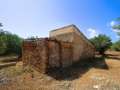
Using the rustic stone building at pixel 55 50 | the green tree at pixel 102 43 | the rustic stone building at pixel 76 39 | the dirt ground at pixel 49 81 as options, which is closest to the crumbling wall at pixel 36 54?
the rustic stone building at pixel 55 50

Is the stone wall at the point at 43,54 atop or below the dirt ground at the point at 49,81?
atop

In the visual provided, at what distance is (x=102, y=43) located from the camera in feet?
64.4

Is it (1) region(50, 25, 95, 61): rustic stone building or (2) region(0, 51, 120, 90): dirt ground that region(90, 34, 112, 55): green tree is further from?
(2) region(0, 51, 120, 90): dirt ground

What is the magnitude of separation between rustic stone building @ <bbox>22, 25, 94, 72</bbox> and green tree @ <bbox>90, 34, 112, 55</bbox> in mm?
7358

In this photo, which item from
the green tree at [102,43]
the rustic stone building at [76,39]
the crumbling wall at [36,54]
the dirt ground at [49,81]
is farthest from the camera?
the green tree at [102,43]

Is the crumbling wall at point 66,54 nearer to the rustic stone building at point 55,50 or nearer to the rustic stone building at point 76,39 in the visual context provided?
the rustic stone building at point 55,50

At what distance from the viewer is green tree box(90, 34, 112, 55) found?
770 inches

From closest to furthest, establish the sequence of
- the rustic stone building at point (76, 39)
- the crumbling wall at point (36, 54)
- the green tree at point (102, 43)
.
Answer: the crumbling wall at point (36, 54)
the rustic stone building at point (76, 39)
the green tree at point (102, 43)

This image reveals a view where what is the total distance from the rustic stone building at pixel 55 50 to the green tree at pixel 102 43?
736 centimetres

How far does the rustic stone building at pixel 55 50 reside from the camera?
842 cm

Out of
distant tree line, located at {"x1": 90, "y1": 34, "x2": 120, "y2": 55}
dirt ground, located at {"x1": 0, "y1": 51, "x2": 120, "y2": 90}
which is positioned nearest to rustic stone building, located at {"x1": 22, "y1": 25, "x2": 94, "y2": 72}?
dirt ground, located at {"x1": 0, "y1": 51, "x2": 120, "y2": 90}

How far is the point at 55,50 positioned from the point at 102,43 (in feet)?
39.9

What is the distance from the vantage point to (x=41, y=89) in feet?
21.0

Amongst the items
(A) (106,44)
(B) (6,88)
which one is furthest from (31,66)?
(A) (106,44)
